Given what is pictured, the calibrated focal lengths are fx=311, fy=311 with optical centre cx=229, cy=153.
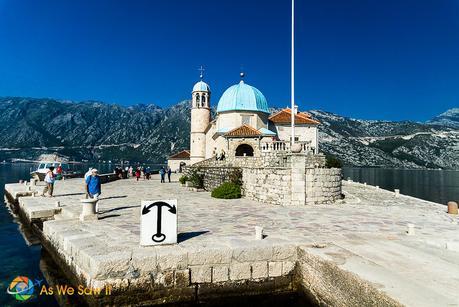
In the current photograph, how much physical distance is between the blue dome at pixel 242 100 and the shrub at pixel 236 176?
684 inches

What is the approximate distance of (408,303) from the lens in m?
4.33

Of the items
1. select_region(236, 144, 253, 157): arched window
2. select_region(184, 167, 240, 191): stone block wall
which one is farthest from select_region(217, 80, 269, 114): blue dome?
select_region(184, 167, 240, 191): stone block wall

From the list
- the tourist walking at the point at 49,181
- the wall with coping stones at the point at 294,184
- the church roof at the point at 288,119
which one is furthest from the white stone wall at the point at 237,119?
the tourist walking at the point at 49,181

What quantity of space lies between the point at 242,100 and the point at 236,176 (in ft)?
62.3

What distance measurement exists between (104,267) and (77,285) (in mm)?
1766

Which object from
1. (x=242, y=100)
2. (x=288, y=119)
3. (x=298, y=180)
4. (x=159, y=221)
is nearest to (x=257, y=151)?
(x=242, y=100)

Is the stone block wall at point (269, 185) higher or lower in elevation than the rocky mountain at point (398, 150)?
lower

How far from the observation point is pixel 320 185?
53.9 ft

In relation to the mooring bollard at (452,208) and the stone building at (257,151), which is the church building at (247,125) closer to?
the stone building at (257,151)

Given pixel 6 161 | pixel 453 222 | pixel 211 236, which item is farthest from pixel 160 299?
pixel 6 161

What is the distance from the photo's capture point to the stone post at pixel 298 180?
15.7 m

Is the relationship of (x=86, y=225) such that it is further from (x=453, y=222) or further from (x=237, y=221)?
(x=453, y=222)

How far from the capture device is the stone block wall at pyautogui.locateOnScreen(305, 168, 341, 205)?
635 inches

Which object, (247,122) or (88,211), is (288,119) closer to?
(247,122)
